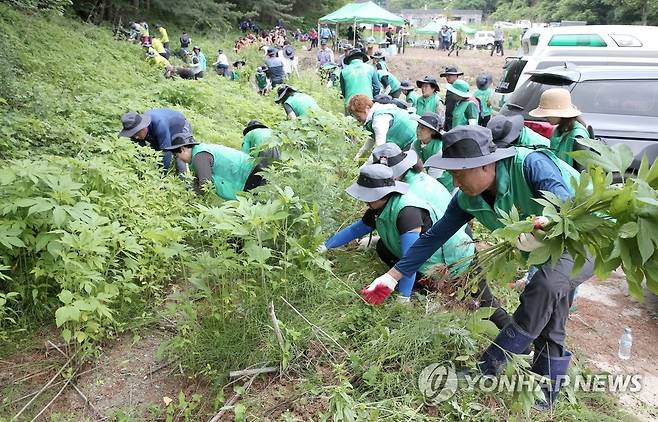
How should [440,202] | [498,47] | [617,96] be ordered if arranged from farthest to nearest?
[498,47], [617,96], [440,202]

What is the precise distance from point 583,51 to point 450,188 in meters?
4.87

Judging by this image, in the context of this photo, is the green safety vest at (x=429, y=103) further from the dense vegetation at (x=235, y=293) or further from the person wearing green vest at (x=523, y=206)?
the person wearing green vest at (x=523, y=206)

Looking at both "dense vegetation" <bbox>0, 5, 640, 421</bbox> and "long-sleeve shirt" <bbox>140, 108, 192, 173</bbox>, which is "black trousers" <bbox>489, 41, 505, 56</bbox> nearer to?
"long-sleeve shirt" <bbox>140, 108, 192, 173</bbox>

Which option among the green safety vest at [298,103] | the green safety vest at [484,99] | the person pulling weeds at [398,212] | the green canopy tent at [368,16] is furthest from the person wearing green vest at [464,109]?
the green canopy tent at [368,16]

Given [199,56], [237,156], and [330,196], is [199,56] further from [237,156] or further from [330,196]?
[330,196]

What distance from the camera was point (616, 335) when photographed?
12.4ft

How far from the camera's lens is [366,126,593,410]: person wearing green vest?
7.87 feet

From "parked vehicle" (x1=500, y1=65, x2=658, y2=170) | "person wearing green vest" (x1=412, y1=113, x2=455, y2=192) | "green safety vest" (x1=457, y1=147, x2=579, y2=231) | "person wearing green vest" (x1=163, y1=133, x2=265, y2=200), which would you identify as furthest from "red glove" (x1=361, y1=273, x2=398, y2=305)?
"parked vehicle" (x1=500, y1=65, x2=658, y2=170)

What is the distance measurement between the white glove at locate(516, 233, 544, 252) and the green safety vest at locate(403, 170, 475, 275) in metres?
1.14

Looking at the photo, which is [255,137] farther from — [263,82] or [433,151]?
[263,82]

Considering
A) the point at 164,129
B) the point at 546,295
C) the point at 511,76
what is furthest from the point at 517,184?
the point at 511,76

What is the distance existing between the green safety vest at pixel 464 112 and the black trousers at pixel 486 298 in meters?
3.13

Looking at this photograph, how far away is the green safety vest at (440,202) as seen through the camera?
10.7ft

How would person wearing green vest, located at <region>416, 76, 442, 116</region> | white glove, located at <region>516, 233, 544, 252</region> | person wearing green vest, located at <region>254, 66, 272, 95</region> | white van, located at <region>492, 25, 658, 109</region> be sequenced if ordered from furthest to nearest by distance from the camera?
person wearing green vest, located at <region>254, 66, 272, 95</region> → white van, located at <region>492, 25, 658, 109</region> → person wearing green vest, located at <region>416, 76, 442, 116</region> → white glove, located at <region>516, 233, 544, 252</region>
